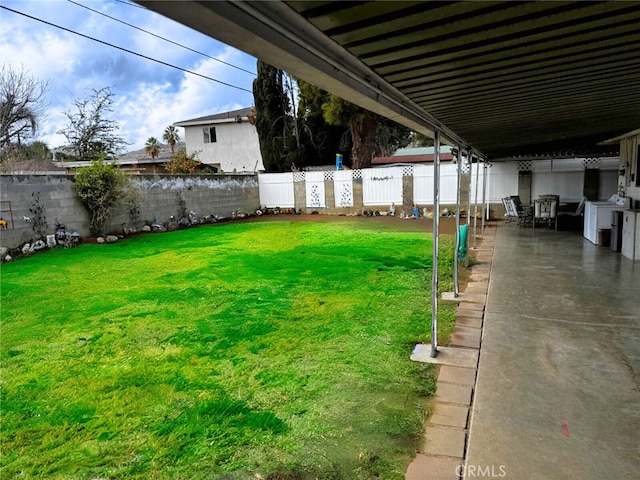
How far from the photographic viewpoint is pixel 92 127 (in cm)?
2428

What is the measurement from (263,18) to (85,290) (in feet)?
18.7

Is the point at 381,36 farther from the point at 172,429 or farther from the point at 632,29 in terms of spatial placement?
the point at 172,429

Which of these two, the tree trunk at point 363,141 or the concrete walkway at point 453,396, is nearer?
the concrete walkway at point 453,396

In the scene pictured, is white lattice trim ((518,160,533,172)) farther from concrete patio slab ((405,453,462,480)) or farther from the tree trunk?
concrete patio slab ((405,453,462,480))

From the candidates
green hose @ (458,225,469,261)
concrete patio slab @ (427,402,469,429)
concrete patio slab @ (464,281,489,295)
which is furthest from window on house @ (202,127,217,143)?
concrete patio slab @ (427,402,469,429)

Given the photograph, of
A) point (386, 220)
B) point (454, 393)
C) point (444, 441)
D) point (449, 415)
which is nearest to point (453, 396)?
point (454, 393)

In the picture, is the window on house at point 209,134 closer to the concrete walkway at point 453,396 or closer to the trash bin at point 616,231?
the trash bin at point 616,231

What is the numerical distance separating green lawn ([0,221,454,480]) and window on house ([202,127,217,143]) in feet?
61.3

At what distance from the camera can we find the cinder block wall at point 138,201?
848 centimetres

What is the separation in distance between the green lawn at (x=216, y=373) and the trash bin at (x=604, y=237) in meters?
3.71

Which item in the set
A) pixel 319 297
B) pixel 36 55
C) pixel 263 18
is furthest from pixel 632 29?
pixel 36 55

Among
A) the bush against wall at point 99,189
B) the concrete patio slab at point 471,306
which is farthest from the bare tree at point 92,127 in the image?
the concrete patio slab at point 471,306

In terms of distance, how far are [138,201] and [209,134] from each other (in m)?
13.4

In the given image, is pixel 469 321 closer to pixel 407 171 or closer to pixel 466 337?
pixel 466 337
